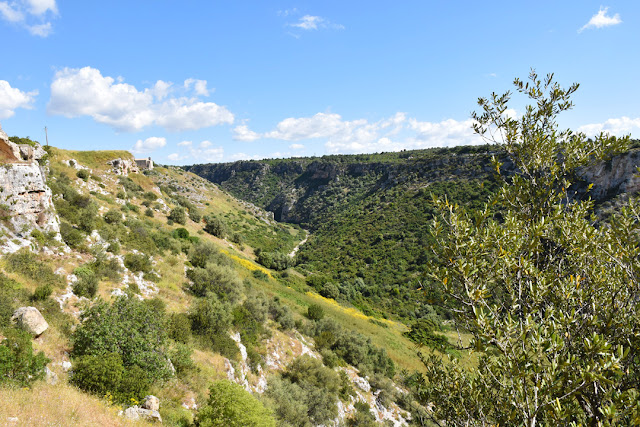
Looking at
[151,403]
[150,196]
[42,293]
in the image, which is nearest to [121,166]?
[150,196]

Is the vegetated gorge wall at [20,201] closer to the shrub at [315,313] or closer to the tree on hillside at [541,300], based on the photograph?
the tree on hillside at [541,300]

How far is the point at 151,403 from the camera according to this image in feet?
29.5

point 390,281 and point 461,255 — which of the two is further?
point 390,281

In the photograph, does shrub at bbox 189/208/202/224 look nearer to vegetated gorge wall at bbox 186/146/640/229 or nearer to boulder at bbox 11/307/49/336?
boulder at bbox 11/307/49/336

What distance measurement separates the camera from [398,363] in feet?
85.8

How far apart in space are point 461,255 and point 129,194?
1555 inches

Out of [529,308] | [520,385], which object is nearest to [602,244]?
[529,308]

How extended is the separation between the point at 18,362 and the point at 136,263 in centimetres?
1061

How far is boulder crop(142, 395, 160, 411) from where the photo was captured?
29.3 ft

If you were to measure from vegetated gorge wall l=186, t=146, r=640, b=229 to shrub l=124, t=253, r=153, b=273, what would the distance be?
4329 centimetres

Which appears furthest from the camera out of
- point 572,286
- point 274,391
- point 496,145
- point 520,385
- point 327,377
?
point 327,377

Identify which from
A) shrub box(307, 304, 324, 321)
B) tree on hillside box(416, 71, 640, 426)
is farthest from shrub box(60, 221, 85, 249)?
tree on hillside box(416, 71, 640, 426)

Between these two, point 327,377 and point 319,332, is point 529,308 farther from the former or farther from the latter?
point 319,332

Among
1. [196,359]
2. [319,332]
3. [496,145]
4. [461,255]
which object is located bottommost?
[319,332]
